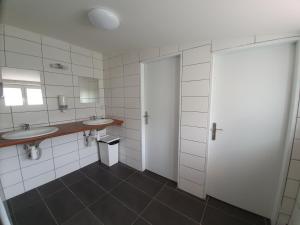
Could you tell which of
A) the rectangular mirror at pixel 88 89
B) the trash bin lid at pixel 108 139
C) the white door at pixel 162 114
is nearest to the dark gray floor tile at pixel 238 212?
the white door at pixel 162 114

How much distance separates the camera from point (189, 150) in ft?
5.35

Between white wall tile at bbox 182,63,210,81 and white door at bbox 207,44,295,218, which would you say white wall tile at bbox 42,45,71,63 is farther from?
white door at bbox 207,44,295,218

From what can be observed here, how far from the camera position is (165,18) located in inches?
43.3

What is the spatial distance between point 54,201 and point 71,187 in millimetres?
236

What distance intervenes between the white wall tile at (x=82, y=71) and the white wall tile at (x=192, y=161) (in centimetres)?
193

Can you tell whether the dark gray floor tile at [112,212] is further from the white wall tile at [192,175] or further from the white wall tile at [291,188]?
the white wall tile at [291,188]

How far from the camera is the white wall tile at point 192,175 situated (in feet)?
5.20

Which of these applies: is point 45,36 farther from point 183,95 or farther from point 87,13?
point 183,95

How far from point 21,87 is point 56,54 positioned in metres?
0.60

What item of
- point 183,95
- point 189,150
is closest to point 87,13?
point 183,95

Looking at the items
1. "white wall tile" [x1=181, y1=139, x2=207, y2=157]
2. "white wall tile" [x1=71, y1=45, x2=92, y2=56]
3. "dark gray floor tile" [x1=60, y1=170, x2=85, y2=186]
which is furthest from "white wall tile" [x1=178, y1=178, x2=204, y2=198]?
"white wall tile" [x1=71, y1=45, x2=92, y2=56]

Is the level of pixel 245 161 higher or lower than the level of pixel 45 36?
lower

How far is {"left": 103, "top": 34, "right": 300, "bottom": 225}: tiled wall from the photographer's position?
1235 millimetres

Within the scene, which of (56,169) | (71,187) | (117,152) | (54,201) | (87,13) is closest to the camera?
(87,13)
